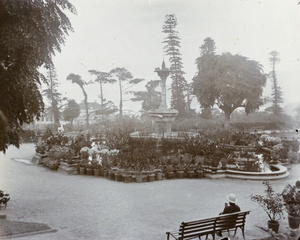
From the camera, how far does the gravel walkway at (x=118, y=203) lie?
7402mm

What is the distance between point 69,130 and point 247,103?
18.7 metres

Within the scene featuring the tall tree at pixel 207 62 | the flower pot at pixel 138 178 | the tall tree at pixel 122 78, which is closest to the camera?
the flower pot at pixel 138 178

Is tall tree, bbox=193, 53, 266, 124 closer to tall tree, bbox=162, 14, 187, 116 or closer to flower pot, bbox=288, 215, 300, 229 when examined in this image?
tall tree, bbox=162, 14, 187, 116

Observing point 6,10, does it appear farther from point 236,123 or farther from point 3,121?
point 236,123

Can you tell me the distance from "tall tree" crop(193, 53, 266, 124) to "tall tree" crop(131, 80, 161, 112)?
6710 mm

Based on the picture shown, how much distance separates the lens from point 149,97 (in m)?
39.3

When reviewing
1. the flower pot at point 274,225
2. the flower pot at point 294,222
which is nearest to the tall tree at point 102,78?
the flower pot at point 274,225

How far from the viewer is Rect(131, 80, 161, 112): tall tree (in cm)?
3731

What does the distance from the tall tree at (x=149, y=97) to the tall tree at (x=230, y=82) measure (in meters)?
6.71

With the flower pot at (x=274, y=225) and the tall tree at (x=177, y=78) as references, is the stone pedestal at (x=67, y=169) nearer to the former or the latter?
the flower pot at (x=274, y=225)

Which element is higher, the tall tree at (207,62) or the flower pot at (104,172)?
the tall tree at (207,62)

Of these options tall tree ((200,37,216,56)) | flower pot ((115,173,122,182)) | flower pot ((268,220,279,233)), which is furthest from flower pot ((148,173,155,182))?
tall tree ((200,37,216,56))

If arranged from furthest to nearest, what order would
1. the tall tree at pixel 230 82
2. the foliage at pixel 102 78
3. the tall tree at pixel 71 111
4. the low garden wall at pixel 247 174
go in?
the tall tree at pixel 230 82 → the foliage at pixel 102 78 → the tall tree at pixel 71 111 → the low garden wall at pixel 247 174

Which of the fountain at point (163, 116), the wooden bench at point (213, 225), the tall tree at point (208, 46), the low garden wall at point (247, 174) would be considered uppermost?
the tall tree at point (208, 46)
